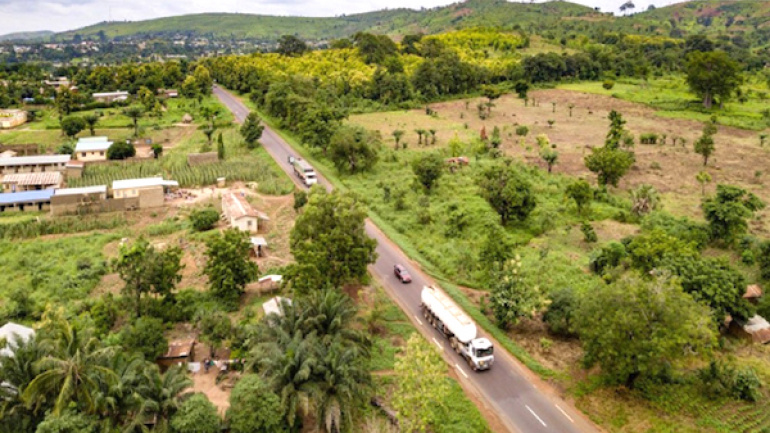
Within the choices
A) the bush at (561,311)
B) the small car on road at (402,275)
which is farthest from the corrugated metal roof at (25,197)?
the bush at (561,311)

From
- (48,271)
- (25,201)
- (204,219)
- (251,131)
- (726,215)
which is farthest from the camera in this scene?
(251,131)

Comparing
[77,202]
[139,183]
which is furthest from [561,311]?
[77,202]

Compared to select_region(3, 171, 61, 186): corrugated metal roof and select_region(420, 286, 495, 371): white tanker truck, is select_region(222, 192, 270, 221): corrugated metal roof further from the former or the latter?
select_region(3, 171, 61, 186): corrugated metal roof

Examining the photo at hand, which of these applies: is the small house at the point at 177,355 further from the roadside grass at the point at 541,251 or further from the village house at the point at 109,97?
the village house at the point at 109,97

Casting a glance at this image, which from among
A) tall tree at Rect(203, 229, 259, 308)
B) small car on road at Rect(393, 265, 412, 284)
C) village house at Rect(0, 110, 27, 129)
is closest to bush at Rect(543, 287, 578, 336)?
small car on road at Rect(393, 265, 412, 284)

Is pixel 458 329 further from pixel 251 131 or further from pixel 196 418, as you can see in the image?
pixel 251 131

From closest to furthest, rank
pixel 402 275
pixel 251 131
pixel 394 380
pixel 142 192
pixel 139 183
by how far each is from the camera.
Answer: pixel 394 380 → pixel 402 275 → pixel 142 192 → pixel 139 183 → pixel 251 131

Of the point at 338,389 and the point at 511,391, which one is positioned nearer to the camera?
the point at 338,389
